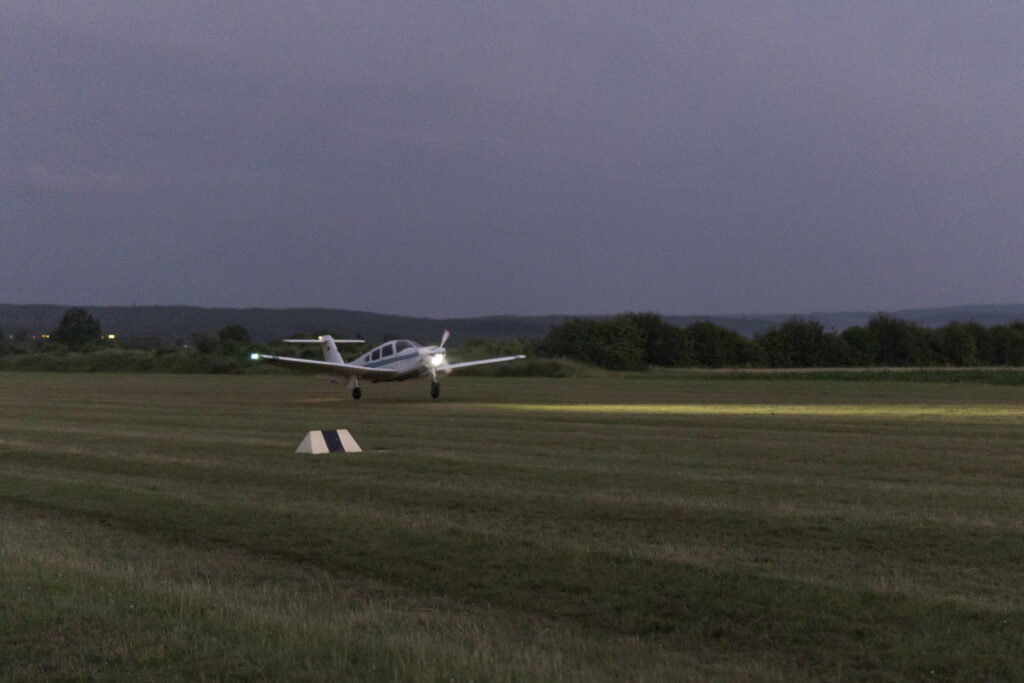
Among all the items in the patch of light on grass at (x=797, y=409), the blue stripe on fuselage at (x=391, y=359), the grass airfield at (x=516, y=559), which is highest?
the blue stripe on fuselage at (x=391, y=359)

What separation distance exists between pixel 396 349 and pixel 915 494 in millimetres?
27461

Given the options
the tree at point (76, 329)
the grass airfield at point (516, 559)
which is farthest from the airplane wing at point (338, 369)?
the tree at point (76, 329)

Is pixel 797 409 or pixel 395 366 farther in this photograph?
pixel 395 366

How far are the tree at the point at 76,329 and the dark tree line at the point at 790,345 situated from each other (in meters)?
90.3

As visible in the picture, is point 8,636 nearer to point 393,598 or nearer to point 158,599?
point 158,599

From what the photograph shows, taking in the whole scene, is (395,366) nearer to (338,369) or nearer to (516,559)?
(338,369)

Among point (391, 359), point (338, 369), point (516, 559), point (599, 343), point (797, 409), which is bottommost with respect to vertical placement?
point (516, 559)

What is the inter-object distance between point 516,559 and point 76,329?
156m

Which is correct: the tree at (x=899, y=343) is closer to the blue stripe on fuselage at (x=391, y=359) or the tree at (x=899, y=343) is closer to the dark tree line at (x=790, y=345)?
the dark tree line at (x=790, y=345)

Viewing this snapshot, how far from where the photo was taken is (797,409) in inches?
1232

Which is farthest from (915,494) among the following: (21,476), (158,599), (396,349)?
(396,349)

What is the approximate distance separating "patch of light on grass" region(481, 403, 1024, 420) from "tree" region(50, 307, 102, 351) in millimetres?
132352

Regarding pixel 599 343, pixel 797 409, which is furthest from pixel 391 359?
pixel 599 343

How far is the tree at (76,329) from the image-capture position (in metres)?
150
